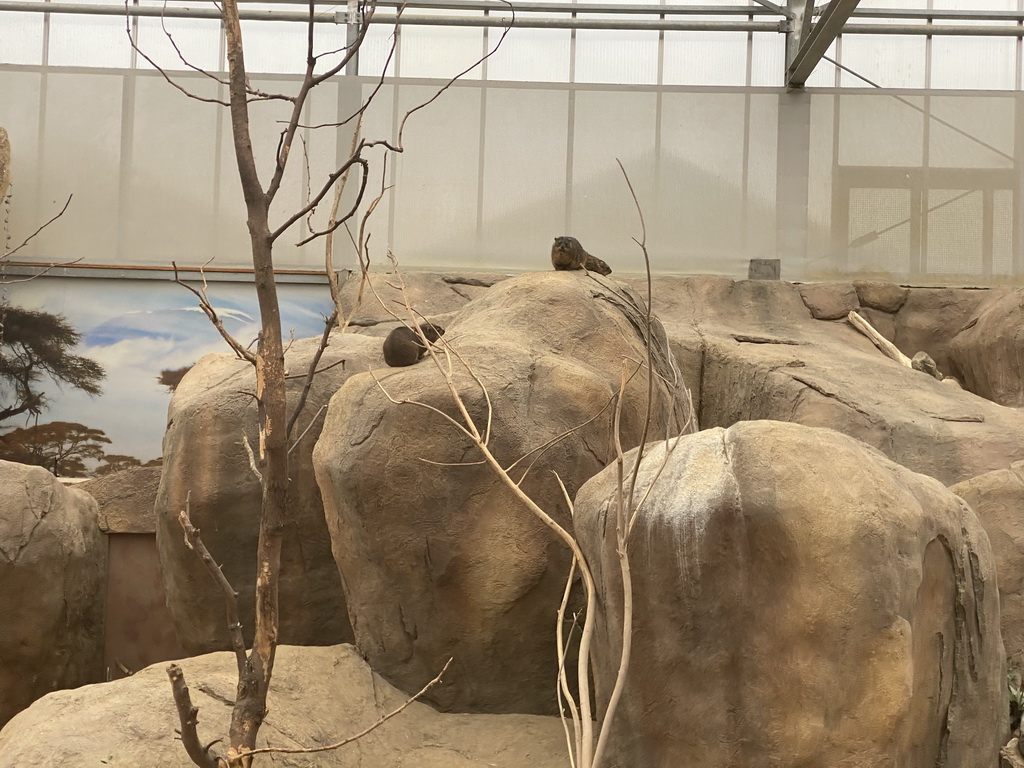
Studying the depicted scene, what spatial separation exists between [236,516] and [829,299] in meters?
6.60

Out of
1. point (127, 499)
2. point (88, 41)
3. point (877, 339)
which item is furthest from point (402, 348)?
point (88, 41)

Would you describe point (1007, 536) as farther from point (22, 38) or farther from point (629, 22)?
point (22, 38)

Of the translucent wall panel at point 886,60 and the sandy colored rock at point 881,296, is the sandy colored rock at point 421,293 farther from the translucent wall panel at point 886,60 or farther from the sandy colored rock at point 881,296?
the translucent wall panel at point 886,60

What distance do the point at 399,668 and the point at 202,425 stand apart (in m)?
2.24

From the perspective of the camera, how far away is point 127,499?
8.59 metres

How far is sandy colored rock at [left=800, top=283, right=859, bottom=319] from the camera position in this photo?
422 inches

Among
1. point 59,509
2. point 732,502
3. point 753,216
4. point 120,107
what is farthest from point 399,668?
point 120,107

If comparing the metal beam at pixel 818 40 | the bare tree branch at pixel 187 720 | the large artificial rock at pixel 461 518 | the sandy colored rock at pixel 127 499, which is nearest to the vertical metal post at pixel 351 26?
the metal beam at pixel 818 40

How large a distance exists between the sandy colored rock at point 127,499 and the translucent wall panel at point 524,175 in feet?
14.5

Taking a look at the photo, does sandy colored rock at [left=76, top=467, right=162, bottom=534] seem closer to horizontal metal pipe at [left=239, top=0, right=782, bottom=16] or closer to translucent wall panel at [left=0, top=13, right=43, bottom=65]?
translucent wall panel at [left=0, top=13, right=43, bottom=65]

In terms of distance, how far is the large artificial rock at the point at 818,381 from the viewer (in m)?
7.74

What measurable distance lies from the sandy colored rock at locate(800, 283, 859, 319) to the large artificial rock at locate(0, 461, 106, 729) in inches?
277

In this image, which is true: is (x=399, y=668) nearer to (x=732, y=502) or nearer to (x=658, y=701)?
(x=658, y=701)

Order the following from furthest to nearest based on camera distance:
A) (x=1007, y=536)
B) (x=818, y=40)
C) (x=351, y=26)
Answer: (x=351, y=26) → (x=818, y=40) → (x=1007, y=536)
